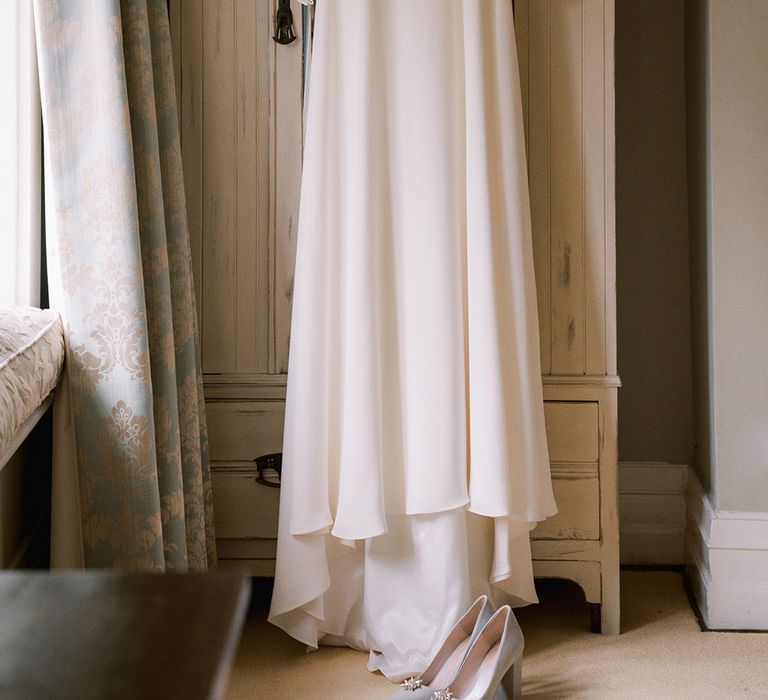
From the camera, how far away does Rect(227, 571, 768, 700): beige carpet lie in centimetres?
160

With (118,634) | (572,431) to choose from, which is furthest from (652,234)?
(118,634)

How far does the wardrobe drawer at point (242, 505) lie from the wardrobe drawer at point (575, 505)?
1.98 feet

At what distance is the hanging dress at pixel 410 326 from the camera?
64.0 inches

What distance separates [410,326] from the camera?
1654mm

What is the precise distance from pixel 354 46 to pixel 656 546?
1.53 m

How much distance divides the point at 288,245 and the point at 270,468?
495 millimetres

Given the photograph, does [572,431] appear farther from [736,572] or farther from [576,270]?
[736,572]

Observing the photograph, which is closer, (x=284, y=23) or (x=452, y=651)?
(x=452, y=651)

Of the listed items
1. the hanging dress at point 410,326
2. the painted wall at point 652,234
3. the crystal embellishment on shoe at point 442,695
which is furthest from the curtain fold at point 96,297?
the painted wall at point 652,234

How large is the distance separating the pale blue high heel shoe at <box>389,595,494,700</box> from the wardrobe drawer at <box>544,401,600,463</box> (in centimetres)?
Answer: 44

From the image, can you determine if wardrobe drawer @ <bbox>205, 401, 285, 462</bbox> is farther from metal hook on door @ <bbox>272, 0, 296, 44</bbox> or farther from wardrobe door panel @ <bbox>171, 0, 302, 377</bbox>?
metal hook on door @ <bbox>272, 0, 296, 44</bbox>

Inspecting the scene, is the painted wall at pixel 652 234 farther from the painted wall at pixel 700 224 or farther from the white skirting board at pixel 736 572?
the white skirting board at pixel 736 572

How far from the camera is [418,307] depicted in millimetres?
1650

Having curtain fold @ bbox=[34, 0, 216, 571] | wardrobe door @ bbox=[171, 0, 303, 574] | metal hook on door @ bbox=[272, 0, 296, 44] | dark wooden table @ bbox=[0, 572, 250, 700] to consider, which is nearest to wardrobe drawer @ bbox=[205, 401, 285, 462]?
wardrobe door @ bbox=[171, 0, 303, 574]
